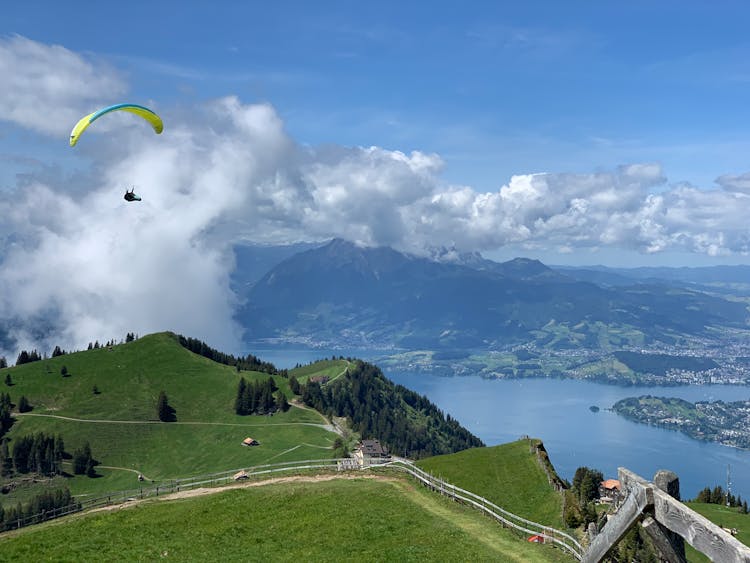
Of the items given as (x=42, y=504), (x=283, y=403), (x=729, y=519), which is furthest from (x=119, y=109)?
(x=283, y=403)

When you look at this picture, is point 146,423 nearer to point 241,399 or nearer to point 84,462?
point 84,462

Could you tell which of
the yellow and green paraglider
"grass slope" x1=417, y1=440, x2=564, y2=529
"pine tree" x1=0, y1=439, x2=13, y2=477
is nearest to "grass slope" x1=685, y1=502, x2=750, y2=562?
"grass slope" x1=417, y1=440, x2=564, y2=529

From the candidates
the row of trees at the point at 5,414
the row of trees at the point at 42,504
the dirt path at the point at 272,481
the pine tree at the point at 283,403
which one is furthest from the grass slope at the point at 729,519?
the row of trees at the point at 5,414

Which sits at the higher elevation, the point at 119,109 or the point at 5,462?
the point at 119,109

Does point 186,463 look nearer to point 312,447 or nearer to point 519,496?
point 312,447

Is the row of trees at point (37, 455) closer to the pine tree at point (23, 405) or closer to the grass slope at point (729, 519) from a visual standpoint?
the pine tree at point (23, 405)

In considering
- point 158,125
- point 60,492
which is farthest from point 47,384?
point 158,125

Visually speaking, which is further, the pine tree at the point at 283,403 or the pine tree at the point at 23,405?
the pine tree at the point at 283,403
